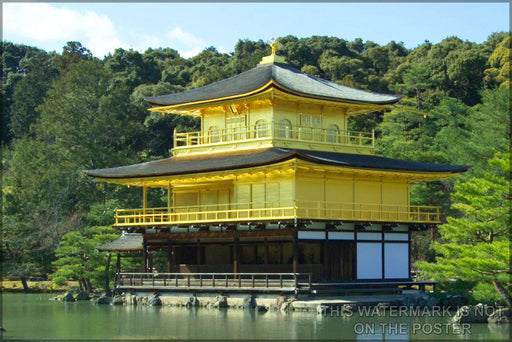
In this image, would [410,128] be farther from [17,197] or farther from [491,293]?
[491,293]

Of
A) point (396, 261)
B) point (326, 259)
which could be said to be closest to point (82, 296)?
point (326, 259)

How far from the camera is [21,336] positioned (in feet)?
95.1

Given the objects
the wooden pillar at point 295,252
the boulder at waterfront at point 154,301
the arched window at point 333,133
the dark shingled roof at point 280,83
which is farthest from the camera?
the arched window at point 333,133

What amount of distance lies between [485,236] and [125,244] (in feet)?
67.1

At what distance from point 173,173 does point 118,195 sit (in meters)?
27.1

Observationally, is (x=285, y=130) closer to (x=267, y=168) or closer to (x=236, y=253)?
(x=267, y=168)

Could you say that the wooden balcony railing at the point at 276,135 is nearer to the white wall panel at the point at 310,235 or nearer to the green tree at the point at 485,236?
the white wall panel at the point at 310,235

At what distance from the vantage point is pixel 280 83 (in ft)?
139

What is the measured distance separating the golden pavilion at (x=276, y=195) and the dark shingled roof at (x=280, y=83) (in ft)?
0.36

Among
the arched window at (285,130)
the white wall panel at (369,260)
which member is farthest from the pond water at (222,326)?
the arched window at (285,130)

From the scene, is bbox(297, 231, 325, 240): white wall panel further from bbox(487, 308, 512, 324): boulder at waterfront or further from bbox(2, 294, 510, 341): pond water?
bbox(487, 308, 512, 324): boulder at waterfront

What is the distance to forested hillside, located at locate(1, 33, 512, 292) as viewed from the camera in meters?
58.0

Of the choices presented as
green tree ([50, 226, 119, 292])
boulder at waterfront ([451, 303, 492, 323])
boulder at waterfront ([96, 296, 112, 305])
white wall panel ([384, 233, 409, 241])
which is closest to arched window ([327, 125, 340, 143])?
white wall panel ([384, 233, 409, 241])

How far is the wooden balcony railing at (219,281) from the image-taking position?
38.2 m
